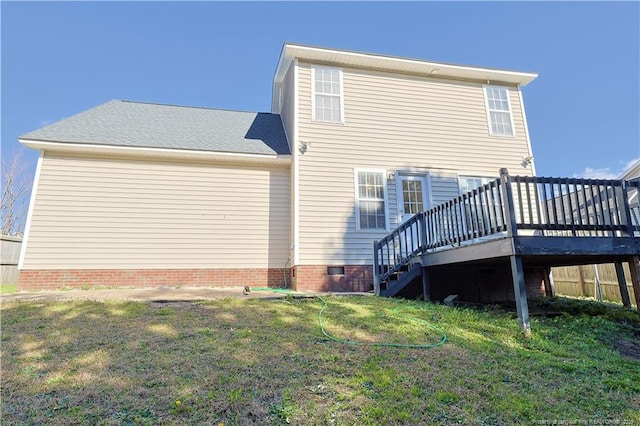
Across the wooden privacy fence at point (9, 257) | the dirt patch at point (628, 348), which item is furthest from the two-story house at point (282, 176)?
the dirt patch at point (628, 348)

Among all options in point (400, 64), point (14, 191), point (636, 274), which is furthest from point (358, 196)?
point (14, 191)

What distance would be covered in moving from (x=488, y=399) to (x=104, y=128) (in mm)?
10079

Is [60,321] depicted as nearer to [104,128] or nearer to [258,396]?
[258,396]

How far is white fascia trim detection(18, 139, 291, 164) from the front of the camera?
787 cm

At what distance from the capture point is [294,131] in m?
8.56

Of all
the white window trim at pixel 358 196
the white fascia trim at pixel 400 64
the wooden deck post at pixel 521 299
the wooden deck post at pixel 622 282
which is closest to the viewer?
the wooden deck post at pixel 521 299

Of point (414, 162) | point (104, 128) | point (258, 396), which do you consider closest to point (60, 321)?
point (258, 396)

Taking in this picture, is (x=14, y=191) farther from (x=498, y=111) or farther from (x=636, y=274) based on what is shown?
(x=636, y=274)

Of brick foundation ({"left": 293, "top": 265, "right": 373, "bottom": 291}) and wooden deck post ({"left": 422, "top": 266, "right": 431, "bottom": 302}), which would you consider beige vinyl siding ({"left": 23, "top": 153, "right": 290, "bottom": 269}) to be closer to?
brick foundation ({"left": 293, "top": 265, "right": 373, "bottom": 291})

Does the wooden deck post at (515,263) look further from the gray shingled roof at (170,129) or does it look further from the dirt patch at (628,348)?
the gray shingled roof at (170,129)

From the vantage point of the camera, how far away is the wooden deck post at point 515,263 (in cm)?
431

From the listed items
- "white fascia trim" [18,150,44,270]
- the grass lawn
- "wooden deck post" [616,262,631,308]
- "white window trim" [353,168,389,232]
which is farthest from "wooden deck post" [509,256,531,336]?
"white fascia trim" [18,150,44,270]

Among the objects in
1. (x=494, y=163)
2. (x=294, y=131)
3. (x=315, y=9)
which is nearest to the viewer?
(x=294, y=131)

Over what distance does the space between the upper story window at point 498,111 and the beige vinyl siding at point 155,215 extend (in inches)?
251
